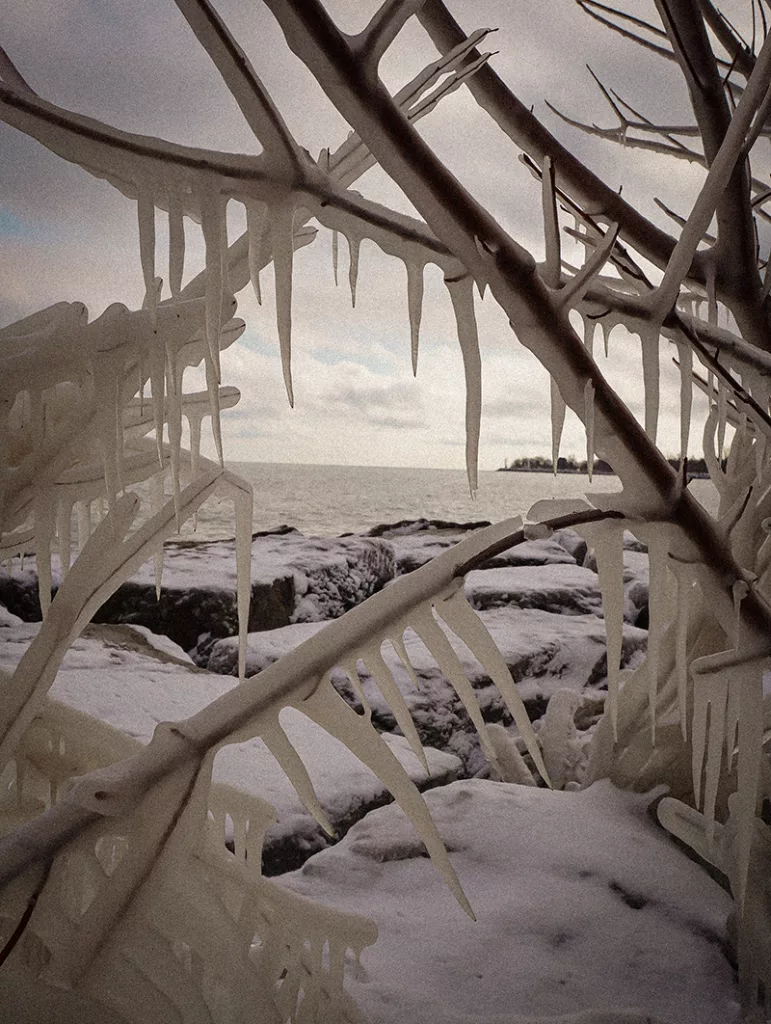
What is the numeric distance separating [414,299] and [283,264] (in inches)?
3.4

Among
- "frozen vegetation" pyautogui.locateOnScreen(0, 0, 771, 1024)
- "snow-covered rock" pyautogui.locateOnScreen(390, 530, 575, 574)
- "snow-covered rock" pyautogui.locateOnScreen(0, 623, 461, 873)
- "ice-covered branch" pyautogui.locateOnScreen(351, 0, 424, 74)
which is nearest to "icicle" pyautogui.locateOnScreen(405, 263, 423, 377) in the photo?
"frozen vegetation" pyautogui.locateOnScreen(0, 0, 771, 1024)

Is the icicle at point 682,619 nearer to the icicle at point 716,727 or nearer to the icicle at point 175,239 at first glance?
the icicle at point 716,727

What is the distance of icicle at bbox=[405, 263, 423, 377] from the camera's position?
40cm

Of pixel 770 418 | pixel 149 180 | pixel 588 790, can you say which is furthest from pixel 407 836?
pixel 149 180

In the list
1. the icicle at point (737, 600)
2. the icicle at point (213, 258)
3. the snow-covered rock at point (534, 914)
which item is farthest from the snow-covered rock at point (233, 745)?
the icicle at point (213, 258)

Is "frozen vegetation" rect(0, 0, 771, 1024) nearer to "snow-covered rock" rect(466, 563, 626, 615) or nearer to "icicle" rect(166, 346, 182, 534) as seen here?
"icicle" rect(166, 346, 182, 534)

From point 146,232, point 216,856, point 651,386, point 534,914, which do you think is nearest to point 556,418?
point 651,386

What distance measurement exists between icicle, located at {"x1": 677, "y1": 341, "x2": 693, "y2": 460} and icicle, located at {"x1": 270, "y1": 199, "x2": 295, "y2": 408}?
27 centimetres

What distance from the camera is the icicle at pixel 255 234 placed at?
1.21 ft

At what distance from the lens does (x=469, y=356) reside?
1.25 feet

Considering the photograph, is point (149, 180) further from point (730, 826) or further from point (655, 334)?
point (730, 826)

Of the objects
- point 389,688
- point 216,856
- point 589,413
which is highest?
point 589,413

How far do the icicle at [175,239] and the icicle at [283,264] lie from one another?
49mm

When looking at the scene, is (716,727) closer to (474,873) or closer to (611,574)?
(611,574)
